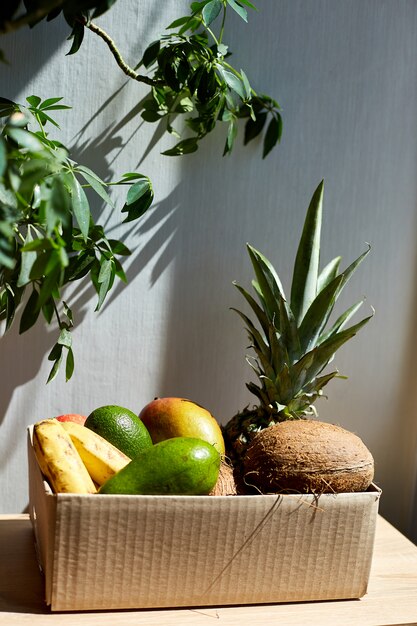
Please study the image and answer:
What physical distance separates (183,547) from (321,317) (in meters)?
0.40

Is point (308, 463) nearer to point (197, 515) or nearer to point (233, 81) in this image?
point (197, 515)

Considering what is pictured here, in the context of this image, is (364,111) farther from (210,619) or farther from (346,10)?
(210,619)

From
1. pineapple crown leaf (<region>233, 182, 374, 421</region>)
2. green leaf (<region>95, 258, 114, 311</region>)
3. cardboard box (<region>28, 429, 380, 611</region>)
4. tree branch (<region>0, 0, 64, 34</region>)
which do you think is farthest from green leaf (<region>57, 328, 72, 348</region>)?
tree branch (<region>0, 0, 64, 34</region>)

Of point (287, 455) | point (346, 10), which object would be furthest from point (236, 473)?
point (346, 10)

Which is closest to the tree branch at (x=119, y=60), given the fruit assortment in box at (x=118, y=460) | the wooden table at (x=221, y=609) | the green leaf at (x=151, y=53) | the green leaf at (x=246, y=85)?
the green leaf at (x=151, y=53)

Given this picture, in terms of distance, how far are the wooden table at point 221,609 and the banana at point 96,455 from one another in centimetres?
16

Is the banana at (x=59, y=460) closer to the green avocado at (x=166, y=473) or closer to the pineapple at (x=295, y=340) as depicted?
the green avocado at (x=166, y=473)

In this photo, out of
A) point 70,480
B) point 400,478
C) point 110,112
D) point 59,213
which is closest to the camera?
point 59,213

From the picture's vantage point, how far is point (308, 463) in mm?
892

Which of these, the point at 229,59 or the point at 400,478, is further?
the point at 400,478

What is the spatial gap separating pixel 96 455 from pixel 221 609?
0.80 feet

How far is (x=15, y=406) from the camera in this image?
118 centimetres

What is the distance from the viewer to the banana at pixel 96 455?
0.90 m

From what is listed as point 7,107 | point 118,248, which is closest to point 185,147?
point 118,248
